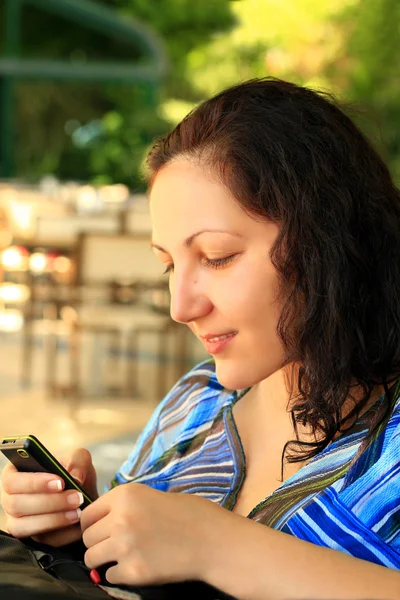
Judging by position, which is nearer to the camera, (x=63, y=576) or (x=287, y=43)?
(x=63, y=576)

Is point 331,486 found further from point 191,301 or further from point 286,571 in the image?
point 191,301

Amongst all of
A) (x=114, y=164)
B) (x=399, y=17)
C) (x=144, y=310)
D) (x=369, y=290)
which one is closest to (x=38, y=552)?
(x=369, y=290)

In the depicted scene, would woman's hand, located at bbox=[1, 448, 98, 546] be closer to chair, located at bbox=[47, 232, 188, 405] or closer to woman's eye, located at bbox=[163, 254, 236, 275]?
woman's eye, located at bbox=[163, 254, 236, 275]

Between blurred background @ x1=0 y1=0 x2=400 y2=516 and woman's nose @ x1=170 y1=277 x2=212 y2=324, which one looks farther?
blurred background @ x1=0 y1=0 x2=400 y2=516

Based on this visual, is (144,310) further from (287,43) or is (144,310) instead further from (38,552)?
(287,43)

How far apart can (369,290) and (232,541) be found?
1.25 feet

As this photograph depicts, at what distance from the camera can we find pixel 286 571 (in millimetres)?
868

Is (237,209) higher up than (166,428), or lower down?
higher up

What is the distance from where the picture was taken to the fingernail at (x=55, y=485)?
42.9 inches

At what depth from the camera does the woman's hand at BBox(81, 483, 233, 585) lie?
89 centimetres

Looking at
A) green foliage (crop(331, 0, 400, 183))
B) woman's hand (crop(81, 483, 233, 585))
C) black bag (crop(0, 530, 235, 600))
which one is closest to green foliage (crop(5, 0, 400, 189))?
green foliage (crop(331, 0, 400, 183))

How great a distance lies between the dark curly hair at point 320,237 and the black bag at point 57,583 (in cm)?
24

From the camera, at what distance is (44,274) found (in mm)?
7523

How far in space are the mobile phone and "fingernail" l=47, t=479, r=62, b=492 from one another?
0.01m
